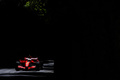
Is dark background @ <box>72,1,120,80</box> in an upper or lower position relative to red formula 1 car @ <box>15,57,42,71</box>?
upper

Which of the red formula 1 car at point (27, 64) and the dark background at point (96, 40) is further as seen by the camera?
the red formula 1 car at point (27, 64)

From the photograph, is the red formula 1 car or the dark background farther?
the red formula 1 car

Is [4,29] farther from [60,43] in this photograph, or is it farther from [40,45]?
[60,43]

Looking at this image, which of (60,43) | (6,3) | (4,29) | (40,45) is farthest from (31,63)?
(40,45)

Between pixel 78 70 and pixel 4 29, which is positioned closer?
pixel 78 70

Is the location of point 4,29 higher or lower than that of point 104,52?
higher

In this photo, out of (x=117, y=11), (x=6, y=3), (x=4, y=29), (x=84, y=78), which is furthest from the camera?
(x=4, y=29)

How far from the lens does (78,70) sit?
4535 mm

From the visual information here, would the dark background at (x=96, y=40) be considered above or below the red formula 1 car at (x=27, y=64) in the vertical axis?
above

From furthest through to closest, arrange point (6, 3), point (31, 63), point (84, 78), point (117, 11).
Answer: point (6, 3) → point (31, 63) → point (84, 78) → point (117, 11)

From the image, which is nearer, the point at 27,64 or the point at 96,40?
the point at 96,40

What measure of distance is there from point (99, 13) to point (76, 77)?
36.4 inches

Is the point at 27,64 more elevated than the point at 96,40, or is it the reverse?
the point at 96,40

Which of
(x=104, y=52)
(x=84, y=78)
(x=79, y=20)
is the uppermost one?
(x=79, y=20)
